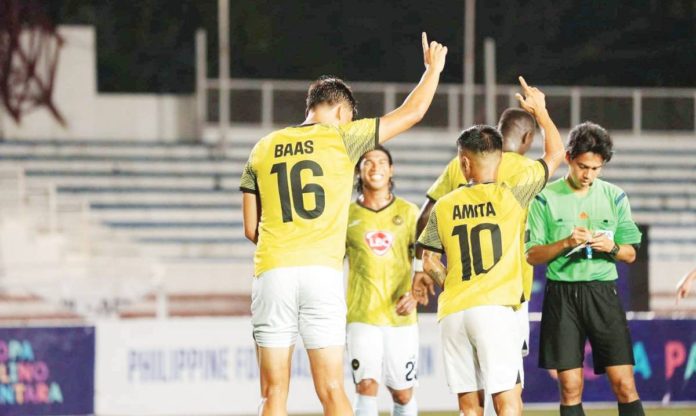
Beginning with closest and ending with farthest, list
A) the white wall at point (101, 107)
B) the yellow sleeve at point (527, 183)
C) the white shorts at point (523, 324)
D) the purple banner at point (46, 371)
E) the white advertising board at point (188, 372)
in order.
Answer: the yellow sleeve at point (527, 183)
the white shorts at point (523, 324)
the purple banner at point (46, 371)
the white advertising board at point (188, 372)
the white wall at point (101, 107)

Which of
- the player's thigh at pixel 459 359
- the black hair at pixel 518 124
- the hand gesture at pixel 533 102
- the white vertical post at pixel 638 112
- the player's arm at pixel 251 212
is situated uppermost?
the white vertical post at pixel 638 112

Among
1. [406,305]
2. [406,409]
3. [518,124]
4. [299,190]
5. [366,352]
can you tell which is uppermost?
[518,124]

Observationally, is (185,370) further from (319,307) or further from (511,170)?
(319,307)

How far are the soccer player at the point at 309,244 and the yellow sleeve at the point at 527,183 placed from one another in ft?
2.21

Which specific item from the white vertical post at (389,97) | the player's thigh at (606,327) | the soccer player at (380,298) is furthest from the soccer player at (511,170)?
the white vertical post at (389,97)

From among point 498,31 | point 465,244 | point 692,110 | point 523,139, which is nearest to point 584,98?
point 692,110

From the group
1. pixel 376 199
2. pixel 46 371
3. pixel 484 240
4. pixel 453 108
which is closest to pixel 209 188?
pixel 453 108

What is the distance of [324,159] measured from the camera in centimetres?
601

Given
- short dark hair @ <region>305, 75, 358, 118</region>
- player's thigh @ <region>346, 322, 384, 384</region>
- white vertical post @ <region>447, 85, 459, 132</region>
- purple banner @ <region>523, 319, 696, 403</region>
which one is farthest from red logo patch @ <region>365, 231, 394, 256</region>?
white vertical post @ <region>447, 85, 459, 132</region>

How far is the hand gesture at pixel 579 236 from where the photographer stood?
6.67m

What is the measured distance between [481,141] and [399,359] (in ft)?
5.97

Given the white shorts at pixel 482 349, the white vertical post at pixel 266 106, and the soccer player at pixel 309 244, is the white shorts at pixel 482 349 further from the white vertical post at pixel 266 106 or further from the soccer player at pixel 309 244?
the white vertical post at pixel 266 106

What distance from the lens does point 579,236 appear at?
6680 mm

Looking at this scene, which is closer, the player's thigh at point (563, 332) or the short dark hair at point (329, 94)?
the short dark hair at point (329, 94)
